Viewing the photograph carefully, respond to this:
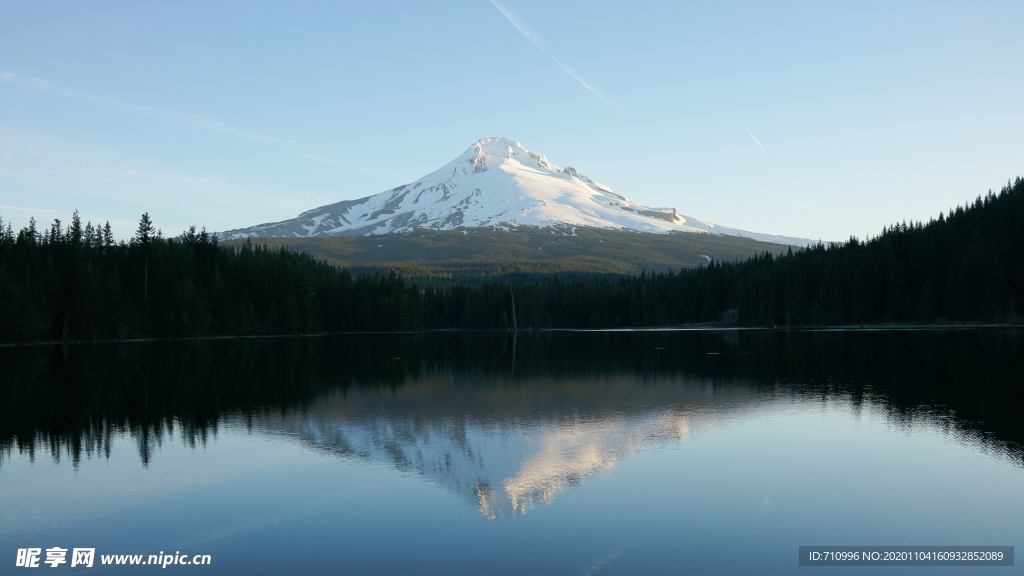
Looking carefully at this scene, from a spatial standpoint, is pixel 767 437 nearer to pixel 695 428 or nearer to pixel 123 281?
pixel 695 428

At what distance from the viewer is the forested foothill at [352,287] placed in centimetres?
9350

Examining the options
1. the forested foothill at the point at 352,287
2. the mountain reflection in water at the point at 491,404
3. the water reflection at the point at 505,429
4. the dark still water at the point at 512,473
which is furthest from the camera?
the forested foothill at the point at 352,287

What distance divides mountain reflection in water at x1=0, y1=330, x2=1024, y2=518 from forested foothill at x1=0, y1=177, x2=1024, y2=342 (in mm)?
41647

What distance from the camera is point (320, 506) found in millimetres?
15969

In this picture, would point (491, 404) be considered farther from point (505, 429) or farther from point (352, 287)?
point (352, 287)

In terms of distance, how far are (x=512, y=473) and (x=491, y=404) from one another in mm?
13149

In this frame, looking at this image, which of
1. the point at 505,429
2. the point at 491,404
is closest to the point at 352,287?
the point at 491,404

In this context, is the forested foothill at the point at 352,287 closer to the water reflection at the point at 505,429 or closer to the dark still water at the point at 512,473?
the dark still water at the point at 512,473

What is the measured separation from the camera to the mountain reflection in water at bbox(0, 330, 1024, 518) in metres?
21.2

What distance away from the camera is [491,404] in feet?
105

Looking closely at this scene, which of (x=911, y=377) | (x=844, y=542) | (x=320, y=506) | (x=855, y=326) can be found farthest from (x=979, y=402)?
(x=855, y=326)

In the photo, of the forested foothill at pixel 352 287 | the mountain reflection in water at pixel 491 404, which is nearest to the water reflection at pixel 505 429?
the mountain reflection in water at pixel 491 404

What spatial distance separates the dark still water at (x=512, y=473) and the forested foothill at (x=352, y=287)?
62758 mm

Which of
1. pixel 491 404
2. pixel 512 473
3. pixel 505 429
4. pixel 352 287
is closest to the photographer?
pixel 512 473
